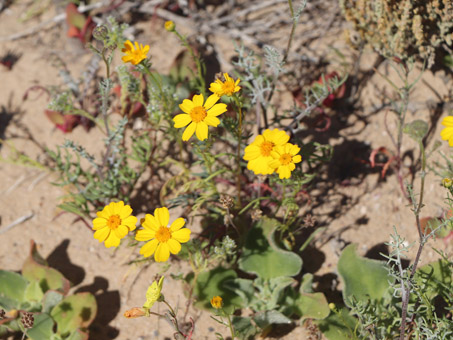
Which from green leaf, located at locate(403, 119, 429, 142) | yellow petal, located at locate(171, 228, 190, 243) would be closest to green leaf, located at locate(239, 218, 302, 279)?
yellow petal, located at locate(171, 228, 190, 243)

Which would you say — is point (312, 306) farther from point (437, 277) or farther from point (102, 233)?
point (102, 233)

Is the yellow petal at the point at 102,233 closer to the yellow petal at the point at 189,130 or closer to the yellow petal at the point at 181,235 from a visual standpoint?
the yellow petal at the point at 181,235

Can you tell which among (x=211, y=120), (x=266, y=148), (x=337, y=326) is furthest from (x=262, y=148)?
(x=337, y=326)

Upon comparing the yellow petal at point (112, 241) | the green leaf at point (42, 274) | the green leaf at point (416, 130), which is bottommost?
the green leaf at point (42, 274)

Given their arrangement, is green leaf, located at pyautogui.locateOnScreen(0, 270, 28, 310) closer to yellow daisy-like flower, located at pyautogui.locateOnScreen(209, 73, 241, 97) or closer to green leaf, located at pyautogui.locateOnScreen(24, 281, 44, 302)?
green leaf, located at pyautogui.locateOnScreen(24, 281, 44, 302)

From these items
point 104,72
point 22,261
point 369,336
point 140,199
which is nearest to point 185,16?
Answer: point 104,72

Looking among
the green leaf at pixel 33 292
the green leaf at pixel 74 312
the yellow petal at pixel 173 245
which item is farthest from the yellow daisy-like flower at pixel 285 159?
the green leaf at pixel 33 292
